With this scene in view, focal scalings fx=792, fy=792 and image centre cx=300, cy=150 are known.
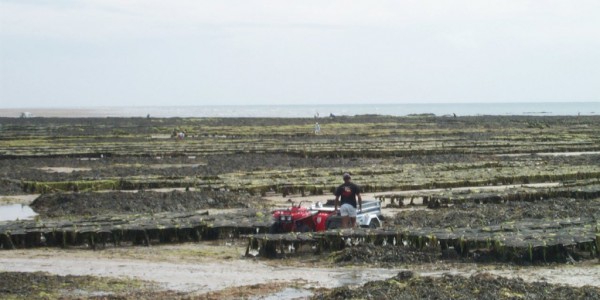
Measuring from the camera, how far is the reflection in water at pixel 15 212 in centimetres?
→ 3014

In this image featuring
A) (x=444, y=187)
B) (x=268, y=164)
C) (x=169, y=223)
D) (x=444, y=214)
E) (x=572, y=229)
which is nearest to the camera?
(x=572, y=229)

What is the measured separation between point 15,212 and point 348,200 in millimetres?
16285

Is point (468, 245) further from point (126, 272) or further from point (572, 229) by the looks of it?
point (126, 272)

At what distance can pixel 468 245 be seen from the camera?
776 inches

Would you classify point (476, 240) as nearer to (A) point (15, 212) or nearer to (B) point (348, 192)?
(B) point (348, 192)

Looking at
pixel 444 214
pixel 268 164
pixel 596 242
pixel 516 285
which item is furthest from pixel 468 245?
pixel 268 164

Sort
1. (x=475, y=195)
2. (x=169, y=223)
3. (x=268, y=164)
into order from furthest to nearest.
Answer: (x=268, y=164) < (x=475, y=195) < (x=169, y=223)

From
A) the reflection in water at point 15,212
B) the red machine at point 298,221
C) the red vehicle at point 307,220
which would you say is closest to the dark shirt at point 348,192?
the red vehicle at point 307,220

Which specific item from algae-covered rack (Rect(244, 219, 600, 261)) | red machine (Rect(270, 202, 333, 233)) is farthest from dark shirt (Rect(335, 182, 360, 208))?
red machine (Rect(270, 202, 333, 233))

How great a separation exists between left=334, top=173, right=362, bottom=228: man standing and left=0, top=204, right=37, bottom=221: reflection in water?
44.7 ft

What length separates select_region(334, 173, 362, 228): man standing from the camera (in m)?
21.7

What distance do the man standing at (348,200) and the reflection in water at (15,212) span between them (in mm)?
13637

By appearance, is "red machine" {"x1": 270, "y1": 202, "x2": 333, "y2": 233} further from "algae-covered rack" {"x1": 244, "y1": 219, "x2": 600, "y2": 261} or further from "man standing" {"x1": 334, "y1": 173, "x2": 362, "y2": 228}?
"algae-covered rack" {"x1": 244, "y1": 219, "x2": 600, "y2": 261}

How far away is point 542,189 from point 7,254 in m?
21.9
